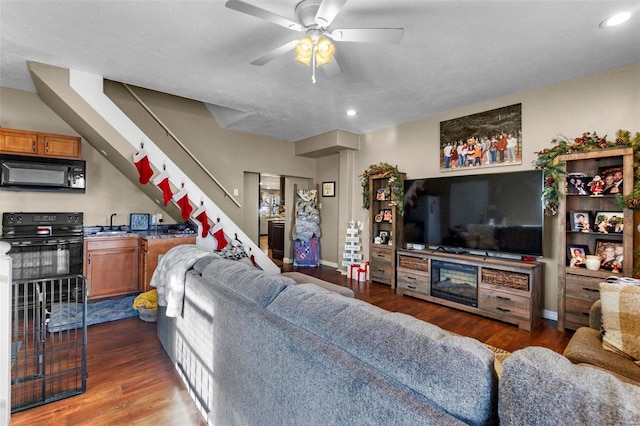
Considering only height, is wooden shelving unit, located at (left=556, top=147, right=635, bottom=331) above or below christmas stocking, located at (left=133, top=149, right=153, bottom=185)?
below

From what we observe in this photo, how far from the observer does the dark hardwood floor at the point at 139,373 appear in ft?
5.84

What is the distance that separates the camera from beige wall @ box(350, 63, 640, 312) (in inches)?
115

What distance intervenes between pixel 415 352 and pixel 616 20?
9.93 feet

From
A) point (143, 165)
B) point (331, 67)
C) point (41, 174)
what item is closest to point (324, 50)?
point (331, 67)

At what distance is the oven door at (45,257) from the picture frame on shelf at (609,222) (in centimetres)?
572

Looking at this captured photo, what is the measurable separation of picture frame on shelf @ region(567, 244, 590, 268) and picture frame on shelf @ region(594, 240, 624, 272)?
0.10 m

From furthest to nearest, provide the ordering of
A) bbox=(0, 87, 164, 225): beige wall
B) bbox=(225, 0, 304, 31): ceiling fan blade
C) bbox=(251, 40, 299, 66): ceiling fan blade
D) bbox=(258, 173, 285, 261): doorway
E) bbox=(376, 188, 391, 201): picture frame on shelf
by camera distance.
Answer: bbox=(258, 173, 285, 261): doorway → bbox=(376, 188, 391, 201): picture frame on shelf → bbox=(0, 87, 164, 225): beige wall → bbox=(251, 40, 299, 66): ceiling fan blade → bbox=(225, 0, 304, 31): ceiling fan blade

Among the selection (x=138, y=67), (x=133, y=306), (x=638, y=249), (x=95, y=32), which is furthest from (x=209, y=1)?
(x=638, y=249)

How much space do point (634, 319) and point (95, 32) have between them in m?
4.18

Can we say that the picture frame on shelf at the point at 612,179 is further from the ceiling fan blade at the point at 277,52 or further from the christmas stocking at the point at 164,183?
the christmas stocking at the point at 164,183

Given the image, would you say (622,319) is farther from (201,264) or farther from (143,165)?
(143,165)

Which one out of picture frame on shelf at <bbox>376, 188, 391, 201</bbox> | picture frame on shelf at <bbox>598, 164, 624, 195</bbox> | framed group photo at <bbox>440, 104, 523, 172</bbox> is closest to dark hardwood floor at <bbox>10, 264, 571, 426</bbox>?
picture frame on shelf at <bbox>598, 164, 624, 195</bbox>

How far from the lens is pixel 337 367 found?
856mm

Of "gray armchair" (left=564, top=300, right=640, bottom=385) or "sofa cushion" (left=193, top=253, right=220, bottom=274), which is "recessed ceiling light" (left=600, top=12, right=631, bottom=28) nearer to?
"gray armchair" (left=564, top=300, right=640, bottom=385)
